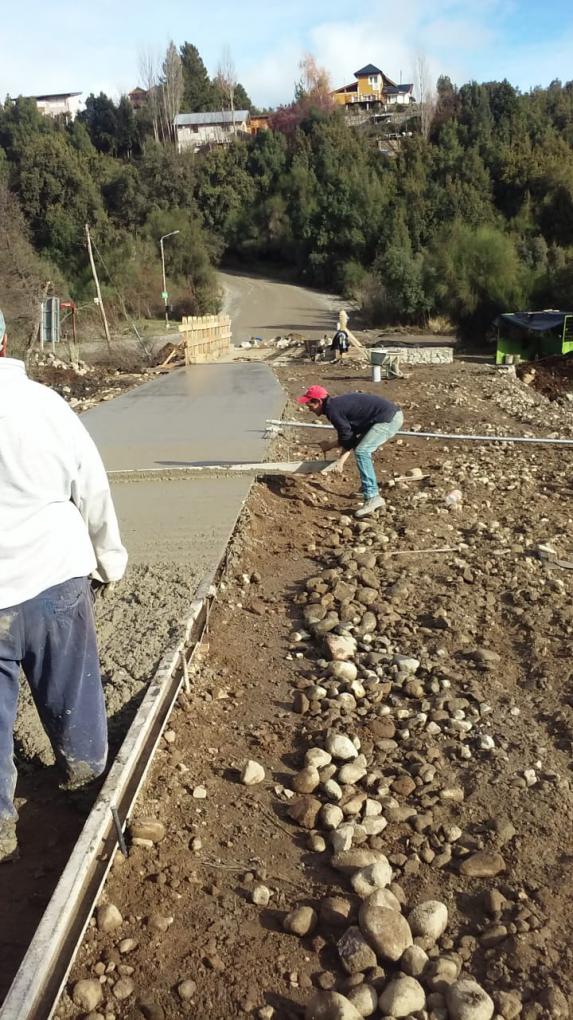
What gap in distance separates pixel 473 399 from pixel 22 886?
1229cm

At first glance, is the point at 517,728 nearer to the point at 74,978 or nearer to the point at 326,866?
the point at 326,866

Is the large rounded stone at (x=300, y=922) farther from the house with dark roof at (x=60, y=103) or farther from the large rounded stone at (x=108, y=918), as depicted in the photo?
the house with dark roof at (x=60, y=103)

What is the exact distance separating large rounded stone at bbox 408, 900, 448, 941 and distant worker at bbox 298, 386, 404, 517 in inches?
169

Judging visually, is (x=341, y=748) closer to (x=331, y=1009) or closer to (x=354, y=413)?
(x=331, y=1009)

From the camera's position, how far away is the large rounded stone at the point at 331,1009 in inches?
81.2

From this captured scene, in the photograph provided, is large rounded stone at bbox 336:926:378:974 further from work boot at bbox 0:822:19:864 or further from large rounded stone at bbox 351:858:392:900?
work boot at bbox 0:822:19:864

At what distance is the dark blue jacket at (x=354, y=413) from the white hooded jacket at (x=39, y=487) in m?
4.18

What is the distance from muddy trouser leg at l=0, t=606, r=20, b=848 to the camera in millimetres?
2480

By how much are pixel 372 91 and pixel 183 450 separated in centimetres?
8469

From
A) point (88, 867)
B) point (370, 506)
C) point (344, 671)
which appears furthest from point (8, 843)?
point (370, 506)

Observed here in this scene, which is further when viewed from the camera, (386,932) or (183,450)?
(183,450)

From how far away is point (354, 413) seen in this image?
22.1 feet

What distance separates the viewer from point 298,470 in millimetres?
7207

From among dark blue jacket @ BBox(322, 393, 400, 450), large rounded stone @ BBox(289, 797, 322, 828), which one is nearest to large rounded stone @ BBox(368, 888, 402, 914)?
large rounded stone @ BBox(289, 797, 322, 828)
